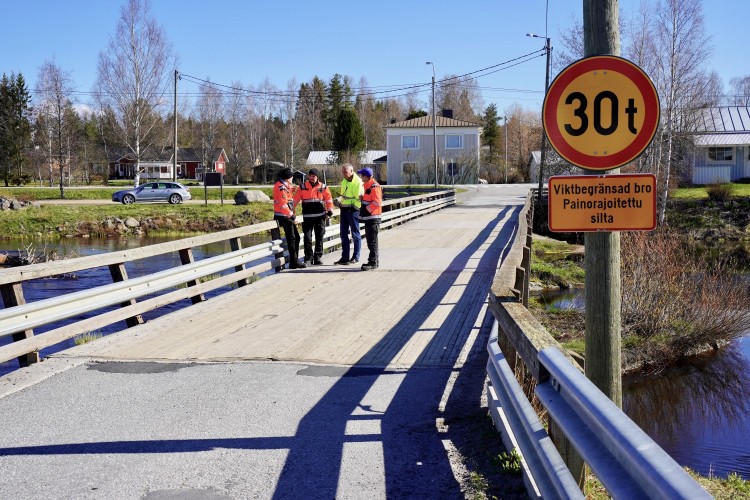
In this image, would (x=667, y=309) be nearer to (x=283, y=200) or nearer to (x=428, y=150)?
(x=283, y=200)

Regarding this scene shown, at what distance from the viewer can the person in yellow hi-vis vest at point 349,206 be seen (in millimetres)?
15539

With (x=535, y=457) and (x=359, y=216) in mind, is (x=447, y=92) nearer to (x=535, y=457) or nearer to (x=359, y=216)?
(x=359, y=216)

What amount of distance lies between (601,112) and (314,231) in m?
11.6

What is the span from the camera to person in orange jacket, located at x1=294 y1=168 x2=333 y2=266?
14766 mm

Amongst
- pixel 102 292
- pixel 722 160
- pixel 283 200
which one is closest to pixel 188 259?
pixel 102 292

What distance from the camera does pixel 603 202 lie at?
450 centimetres

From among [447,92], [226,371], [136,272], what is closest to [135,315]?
[226,371]

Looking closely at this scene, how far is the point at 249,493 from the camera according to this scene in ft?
15.1

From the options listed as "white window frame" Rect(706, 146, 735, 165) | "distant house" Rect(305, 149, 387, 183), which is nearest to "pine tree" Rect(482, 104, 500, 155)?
"distant house" Rect(305, 149, 387, 183)

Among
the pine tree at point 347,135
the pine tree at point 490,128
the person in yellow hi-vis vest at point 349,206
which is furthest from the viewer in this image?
the pine tree at point 490,128

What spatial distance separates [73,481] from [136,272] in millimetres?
18238

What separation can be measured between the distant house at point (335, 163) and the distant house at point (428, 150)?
10.3 ft

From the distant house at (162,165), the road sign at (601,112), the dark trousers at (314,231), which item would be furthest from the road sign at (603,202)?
the distant house at (162,165)

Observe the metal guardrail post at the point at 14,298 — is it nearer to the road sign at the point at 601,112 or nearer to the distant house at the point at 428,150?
the road sign at the point at 601,112
